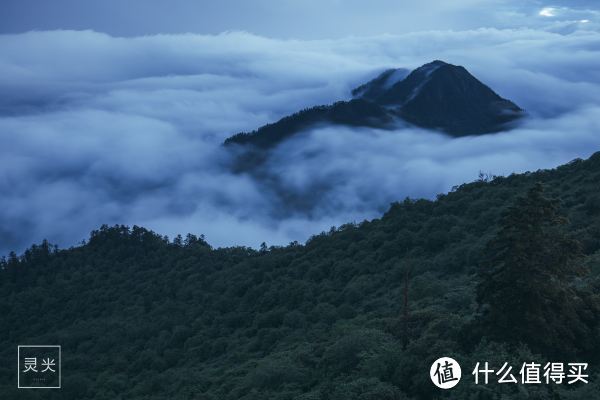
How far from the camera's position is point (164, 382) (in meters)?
29.4

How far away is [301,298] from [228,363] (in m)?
7.29

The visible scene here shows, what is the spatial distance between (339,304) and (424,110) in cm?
14708

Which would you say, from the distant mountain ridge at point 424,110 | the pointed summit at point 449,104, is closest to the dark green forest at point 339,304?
the distant mountain ridge at point 424,110

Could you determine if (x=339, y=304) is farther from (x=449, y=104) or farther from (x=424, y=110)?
(x=449, y=104)

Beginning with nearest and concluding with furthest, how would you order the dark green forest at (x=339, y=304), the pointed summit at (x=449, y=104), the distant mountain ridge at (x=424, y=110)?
1. the dark green forest at (x=339, y=304)
2. the distant mountain ridge at (x=424, y=110)
3. the pointed summit at (x=449, y=104)

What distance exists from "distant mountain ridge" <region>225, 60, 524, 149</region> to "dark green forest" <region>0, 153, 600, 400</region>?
100 meters

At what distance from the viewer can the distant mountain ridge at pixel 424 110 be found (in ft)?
521

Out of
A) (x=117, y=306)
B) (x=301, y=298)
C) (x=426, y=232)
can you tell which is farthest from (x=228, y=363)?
(x=117, y=306)

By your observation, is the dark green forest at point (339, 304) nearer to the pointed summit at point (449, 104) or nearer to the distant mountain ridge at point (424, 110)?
the distant mountain ridge at point (424, 110)

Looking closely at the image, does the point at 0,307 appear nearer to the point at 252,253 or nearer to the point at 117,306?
the point at 117,306

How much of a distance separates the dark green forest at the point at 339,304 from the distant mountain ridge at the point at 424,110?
10048 cm

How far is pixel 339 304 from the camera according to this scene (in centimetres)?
3294

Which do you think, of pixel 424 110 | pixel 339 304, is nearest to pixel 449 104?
pixel 424 110

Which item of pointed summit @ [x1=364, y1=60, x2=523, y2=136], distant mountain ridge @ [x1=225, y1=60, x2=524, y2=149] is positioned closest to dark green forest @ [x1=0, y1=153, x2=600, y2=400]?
distant mountain ridge @ [x1=225, y1=60, x2=524, y2=149]
